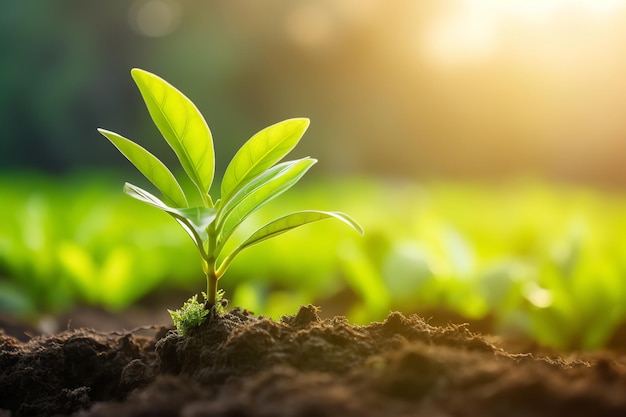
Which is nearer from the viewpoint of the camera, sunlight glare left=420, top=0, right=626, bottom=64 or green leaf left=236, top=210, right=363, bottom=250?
green leaf left=236, top=210, right=363, bottom=250

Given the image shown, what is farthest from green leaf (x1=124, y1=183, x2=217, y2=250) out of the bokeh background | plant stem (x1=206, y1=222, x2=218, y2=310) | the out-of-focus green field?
the bokeh background

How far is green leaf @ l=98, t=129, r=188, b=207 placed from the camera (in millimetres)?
1218

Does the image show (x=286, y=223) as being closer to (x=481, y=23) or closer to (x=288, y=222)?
(x=288, y=222)

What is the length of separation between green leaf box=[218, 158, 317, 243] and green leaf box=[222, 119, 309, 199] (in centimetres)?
1

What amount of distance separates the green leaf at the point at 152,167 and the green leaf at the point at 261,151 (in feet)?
0.29

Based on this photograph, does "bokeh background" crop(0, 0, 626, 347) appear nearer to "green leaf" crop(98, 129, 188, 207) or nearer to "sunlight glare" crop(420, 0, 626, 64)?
"sunlight glare" crop(420, 0, 626, 64)

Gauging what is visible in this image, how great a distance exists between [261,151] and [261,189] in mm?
70

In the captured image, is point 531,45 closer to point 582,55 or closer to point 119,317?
point 582,55

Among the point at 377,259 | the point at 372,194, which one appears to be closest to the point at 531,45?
the point at 372,194

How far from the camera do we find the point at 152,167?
1245 millimetres

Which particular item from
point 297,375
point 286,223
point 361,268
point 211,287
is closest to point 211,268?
point 211,287

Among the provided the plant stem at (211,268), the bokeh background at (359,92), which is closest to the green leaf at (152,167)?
the plant stem at (211,268)

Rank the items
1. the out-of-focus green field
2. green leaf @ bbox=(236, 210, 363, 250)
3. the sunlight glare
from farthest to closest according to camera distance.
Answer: the sunlight glare → the out-of-focus green field → green leaf @ bbox=(236, 210, 363, 250)

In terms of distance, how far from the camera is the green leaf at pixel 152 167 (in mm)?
1218
